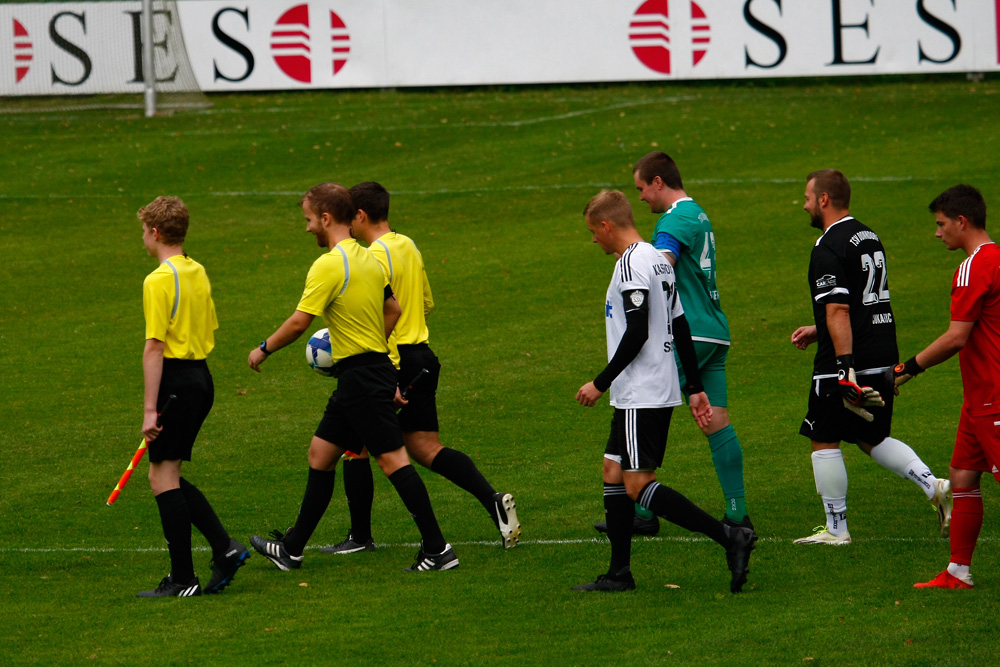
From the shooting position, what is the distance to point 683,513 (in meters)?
5.97

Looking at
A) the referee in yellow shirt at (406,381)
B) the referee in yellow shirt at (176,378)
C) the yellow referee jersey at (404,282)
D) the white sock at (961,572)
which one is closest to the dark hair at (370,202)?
the referee in yellow shirt at (406,381)

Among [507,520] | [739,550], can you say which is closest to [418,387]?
[507,520]

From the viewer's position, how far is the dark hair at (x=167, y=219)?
6184 millimetres

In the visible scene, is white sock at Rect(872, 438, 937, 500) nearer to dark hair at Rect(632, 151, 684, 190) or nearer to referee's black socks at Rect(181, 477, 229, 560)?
dark hair at Rect(632, 151, 684, 190)

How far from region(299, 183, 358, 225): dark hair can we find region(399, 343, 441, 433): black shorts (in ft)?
2.93

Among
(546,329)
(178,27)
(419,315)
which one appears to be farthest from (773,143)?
(419,315)

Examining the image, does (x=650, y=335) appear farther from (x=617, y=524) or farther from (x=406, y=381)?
(x=406, y=381)

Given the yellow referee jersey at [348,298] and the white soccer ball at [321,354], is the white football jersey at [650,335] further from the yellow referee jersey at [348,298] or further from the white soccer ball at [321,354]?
the white soccer ball at [321,354]

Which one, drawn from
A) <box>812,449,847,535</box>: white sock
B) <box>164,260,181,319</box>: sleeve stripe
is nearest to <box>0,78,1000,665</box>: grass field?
<box>812,449,847,535</box>: white sock

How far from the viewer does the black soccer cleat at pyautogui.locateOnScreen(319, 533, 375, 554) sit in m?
7.24

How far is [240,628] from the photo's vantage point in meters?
5.82

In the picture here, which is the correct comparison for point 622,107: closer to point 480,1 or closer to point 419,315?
point 480,1

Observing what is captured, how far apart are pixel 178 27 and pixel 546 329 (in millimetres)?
16565

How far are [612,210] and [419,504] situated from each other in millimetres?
1840
